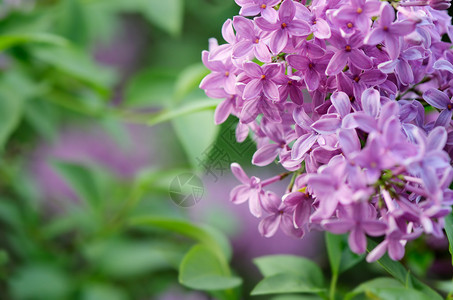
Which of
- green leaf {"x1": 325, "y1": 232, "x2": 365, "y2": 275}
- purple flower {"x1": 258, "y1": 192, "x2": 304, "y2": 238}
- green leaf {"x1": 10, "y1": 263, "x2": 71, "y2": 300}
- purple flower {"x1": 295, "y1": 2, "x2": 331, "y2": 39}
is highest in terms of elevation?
purple flower {"x1": 295, "y1": 2, "x2": 331, "y2": 39}

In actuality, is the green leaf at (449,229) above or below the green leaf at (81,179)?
above

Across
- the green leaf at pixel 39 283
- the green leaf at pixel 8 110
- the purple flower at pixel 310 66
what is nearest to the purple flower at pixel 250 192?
the purple flower at pixel 310 66

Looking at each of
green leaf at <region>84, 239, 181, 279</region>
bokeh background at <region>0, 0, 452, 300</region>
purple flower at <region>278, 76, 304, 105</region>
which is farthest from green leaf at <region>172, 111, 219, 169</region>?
green leaf at <region>84, 239, 181, 279</region>

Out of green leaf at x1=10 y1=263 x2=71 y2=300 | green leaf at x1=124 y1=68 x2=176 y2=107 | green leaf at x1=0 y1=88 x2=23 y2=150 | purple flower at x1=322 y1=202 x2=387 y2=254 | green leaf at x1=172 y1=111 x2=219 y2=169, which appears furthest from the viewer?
green leaf at x1=124 y1=68 x2=176 y2=107

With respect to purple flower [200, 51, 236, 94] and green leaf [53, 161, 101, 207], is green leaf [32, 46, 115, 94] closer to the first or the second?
green leaf [53, 161, 101, 207]

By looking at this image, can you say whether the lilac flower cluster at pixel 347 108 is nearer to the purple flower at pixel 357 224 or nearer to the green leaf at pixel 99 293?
the purple flower at pixel 357 224

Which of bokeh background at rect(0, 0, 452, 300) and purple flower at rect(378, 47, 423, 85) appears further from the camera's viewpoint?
bokeh background at rect(0, 0, 452, 300)

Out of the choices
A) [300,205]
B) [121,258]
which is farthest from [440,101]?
[121,258]
